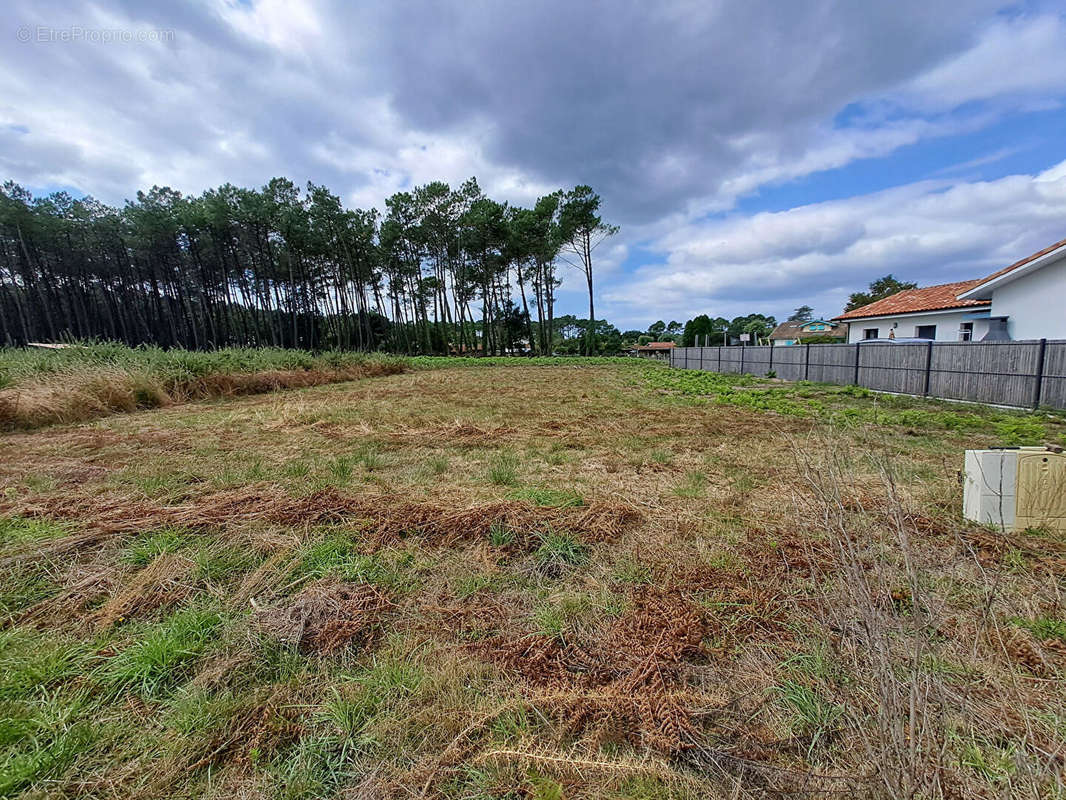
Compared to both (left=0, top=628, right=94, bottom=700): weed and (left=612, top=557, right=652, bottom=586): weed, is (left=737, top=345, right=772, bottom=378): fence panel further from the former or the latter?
(left=0, top=628, right=94, bottom=700): weed

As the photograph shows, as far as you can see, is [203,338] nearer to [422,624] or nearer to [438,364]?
[438,364]

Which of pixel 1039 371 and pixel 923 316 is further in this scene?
pixel 923 316

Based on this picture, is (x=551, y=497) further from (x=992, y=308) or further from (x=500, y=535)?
(x=992, y=308)

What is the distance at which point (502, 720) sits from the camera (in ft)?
4.47

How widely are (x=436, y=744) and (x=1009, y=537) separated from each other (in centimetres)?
357

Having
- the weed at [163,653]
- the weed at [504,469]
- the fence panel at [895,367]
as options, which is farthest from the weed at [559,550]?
the fence panel at [895,367]

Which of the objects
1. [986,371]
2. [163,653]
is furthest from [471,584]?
[986,371]

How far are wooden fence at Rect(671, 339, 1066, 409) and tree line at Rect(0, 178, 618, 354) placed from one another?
68.8ft

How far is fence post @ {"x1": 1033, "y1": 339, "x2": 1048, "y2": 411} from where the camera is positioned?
7.12 metres

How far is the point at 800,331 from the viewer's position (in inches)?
1682

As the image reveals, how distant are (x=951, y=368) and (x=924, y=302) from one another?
44.7ft

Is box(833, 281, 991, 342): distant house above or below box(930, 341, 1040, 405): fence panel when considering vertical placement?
above

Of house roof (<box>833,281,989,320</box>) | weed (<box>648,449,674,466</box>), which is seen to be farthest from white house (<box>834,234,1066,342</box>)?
weed (<box>648,449,674,466</box>)

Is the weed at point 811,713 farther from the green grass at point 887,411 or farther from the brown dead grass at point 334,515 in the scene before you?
the green grass at point 887,411
